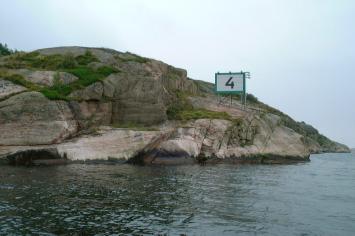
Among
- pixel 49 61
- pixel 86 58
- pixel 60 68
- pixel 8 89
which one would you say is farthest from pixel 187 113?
pixel 8 89

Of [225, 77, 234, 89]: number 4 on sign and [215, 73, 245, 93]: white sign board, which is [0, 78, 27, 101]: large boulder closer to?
[215, 73, 245, 93]: white sign board

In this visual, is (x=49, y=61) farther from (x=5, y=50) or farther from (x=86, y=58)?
(x=5, y=50)

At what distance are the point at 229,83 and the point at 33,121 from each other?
105ft

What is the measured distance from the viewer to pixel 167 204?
22.4 m

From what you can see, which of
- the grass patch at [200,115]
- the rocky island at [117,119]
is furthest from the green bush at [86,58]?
the grass patch at [200,115]

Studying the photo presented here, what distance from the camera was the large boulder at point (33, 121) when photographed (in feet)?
145

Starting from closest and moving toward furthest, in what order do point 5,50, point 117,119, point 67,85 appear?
point 67,85
point 117,119
point 5,50

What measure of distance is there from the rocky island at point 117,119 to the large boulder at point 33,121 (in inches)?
3.8

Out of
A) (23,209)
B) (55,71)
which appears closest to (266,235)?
(23,209)

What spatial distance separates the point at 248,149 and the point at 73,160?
22471 millimetres

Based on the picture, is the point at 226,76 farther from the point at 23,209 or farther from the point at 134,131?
the point at 23,209

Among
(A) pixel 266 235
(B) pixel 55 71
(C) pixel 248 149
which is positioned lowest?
Result: (A) pixel 266 235

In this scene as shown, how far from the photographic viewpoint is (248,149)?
5494 cm

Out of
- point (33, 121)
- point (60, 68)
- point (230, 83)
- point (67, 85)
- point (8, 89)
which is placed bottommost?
point (33, 121)
